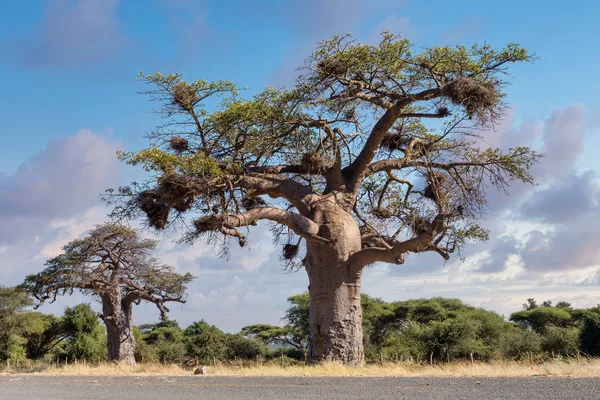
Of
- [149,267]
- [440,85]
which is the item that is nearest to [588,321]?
[440,85]

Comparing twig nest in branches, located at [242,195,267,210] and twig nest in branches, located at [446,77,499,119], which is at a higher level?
twig nest in branches, located at [446,77,499,119]

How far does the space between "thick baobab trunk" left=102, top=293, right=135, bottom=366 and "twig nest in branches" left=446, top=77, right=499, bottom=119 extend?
15.9 metres

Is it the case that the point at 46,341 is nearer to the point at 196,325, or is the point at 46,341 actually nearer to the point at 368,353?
the point at 196,325

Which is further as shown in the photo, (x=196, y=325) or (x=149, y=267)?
(x=196, y=325)

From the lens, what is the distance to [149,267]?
949 inches

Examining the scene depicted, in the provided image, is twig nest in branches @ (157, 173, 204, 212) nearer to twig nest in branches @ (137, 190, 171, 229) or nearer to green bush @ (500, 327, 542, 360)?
twig nest in branches @ (137, 190, 171, 229)

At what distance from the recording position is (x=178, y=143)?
1299 centimetres

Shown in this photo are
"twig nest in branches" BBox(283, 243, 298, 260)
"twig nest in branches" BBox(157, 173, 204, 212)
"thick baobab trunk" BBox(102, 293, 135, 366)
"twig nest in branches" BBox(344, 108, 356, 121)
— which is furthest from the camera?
"thick baobab trunk" BBox(102, 293, 135, 366)

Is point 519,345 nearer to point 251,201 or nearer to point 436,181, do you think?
point 436,181

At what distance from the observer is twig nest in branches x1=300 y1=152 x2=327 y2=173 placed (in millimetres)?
13086

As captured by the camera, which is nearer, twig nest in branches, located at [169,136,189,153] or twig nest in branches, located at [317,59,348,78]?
twig nest in branches, located at [317,59,348,78]

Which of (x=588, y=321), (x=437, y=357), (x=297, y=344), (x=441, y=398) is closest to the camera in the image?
(x=441, y=398)

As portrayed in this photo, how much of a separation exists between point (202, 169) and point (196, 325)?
2749 cm

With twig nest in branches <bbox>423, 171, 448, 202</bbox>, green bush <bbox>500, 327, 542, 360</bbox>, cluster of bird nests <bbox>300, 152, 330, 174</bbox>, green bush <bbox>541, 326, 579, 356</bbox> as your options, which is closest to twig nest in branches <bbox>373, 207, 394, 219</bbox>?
twig nest in branches <bbox>423, 171, 448, 202</bbox>
